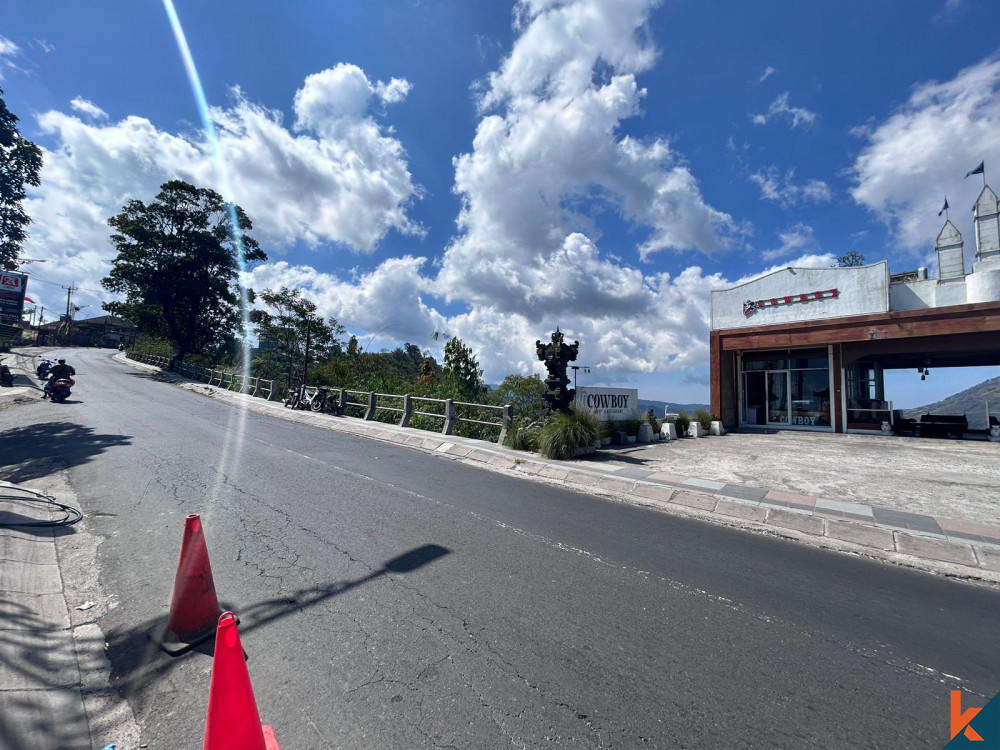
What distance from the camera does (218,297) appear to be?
36375 millimetres

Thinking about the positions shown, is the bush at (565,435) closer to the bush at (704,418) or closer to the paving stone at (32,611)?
the bush at (704,418)

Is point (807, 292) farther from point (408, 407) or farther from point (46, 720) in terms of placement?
point (46, 720)

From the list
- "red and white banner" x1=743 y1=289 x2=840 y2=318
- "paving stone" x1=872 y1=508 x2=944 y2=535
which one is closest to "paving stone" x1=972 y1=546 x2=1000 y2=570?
"paving stone" x1=872 y1=508 x2=944 y2=535

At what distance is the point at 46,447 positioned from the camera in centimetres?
902

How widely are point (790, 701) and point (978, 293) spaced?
17.9m

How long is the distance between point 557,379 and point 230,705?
33.1 ft

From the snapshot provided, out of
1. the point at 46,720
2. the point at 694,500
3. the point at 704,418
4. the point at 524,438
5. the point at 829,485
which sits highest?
the point at 704,418

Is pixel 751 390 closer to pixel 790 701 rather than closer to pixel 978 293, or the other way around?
pixel 978 293

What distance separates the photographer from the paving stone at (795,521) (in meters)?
5.90

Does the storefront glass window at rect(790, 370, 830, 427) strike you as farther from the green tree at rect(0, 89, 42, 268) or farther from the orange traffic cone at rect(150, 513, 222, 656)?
the green tree at rect(0, 89, 42, 268)

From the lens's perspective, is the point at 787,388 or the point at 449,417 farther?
the point at 787,388

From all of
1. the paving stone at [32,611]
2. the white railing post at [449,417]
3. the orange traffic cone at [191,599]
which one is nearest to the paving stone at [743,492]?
the orange traffic cone at [191,599]

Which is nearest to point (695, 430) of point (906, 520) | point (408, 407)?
point (906, 520)

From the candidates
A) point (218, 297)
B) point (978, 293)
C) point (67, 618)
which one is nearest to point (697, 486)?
point (67, 618)
